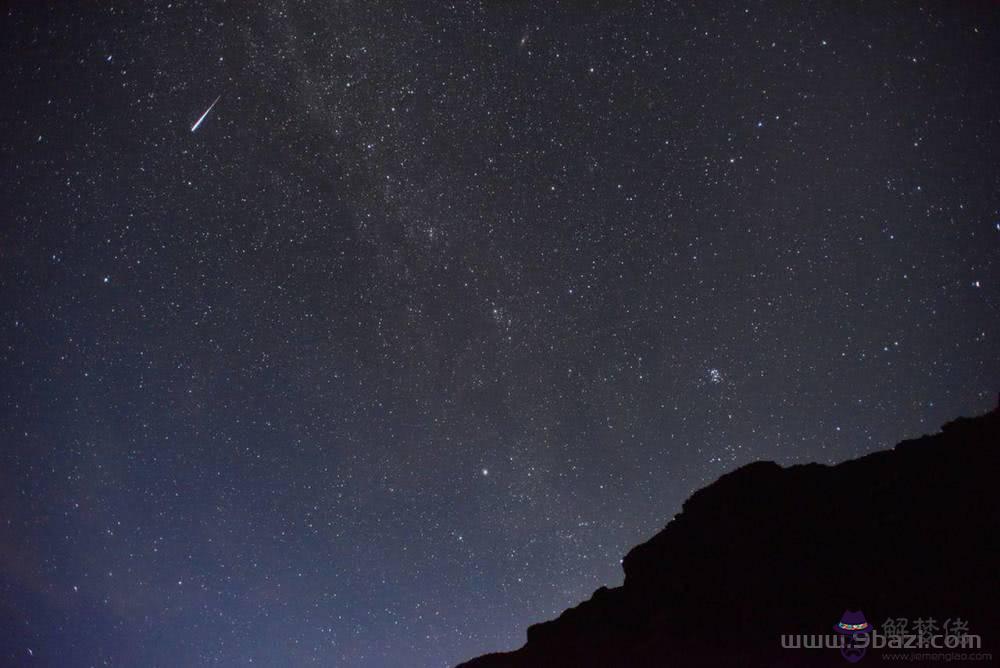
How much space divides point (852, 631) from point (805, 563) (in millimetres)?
2881

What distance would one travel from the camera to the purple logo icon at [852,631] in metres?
12.6

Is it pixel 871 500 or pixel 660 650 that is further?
pixel 871 500

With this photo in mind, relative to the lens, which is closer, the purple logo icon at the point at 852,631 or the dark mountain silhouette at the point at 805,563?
the purple logo icon at the point at 852,631

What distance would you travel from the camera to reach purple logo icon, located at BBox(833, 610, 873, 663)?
12625mm

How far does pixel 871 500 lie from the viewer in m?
17.1

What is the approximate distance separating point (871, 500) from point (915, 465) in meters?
1.72

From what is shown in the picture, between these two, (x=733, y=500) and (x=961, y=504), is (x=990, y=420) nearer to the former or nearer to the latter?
(x=961, y=504)

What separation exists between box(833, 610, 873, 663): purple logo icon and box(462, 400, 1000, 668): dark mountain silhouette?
0.24 meters

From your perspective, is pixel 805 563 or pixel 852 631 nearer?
pixel 852 631

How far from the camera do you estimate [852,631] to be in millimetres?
13492

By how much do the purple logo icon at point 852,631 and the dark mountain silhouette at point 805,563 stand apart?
244 mm

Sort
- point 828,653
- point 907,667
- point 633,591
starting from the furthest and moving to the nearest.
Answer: point 633,591
point 828,653
point 907,667

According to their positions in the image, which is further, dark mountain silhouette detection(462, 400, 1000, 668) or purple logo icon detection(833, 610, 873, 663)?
dark mountain silhouette detection(462, 400, 1000, 668)

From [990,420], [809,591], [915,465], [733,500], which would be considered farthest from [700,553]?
[990,420]
